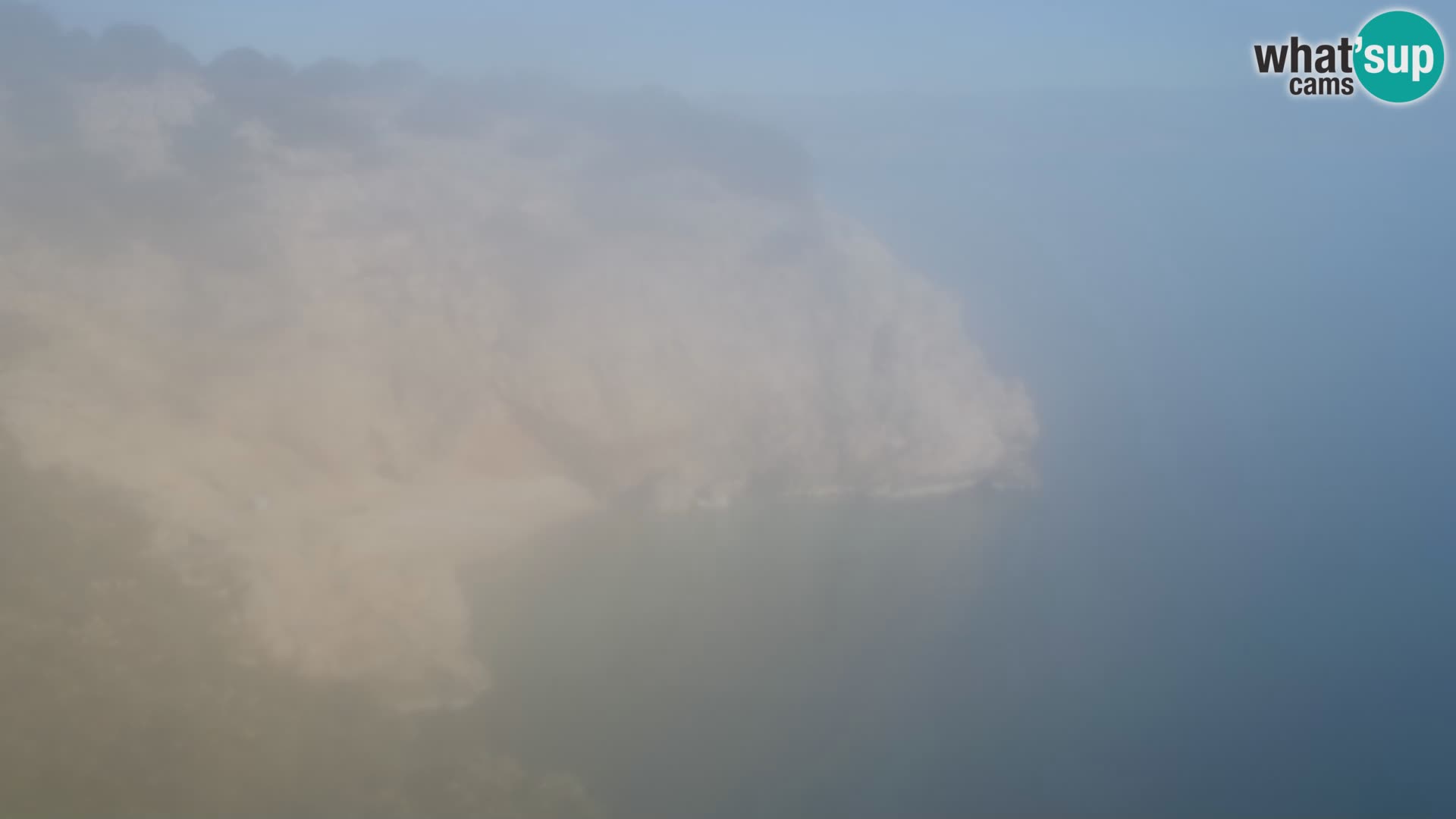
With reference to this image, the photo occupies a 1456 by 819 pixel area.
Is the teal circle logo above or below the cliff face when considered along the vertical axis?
above

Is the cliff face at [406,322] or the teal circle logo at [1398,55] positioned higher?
the teal circle logo at [1398,55]

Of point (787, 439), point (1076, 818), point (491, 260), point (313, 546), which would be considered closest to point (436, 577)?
point (313, 546)

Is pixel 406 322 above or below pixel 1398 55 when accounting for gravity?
below

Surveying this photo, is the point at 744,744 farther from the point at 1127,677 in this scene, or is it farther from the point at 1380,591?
the point at 1380,591
